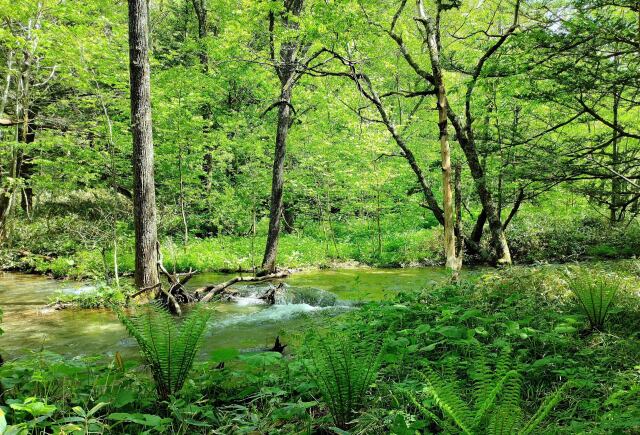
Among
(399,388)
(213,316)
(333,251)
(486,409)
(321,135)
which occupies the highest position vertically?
(321,135)

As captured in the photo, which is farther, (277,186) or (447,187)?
(277,186)

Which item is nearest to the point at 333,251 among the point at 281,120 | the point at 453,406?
the point at 281,120

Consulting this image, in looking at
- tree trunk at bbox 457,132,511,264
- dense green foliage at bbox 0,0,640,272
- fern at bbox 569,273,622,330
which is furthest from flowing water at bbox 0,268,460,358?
fern at bbox 569,273,622,330

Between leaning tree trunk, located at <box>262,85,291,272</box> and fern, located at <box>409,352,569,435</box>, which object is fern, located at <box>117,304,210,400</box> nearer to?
fern, located at <box>409,352,569,435</box>

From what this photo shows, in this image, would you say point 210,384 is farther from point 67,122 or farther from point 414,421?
point 67,122

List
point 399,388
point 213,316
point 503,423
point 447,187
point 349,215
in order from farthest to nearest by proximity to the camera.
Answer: point 349,215
point 213,316
point 447,187
point 399,388
point 503,423

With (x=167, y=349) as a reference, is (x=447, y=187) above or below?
above

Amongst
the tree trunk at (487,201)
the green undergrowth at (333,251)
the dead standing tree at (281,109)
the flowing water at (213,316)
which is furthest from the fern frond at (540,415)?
the dead standing tree at (281,109)

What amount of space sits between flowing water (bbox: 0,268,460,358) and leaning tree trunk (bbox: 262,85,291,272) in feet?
3.85

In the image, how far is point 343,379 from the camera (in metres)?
2.52

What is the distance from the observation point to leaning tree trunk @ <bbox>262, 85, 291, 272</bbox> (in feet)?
40.2

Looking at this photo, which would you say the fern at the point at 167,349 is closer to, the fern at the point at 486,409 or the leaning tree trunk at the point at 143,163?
the fern at the point at 486,409

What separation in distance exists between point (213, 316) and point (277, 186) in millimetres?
6222

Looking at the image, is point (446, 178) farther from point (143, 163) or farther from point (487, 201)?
point (143, 163)
